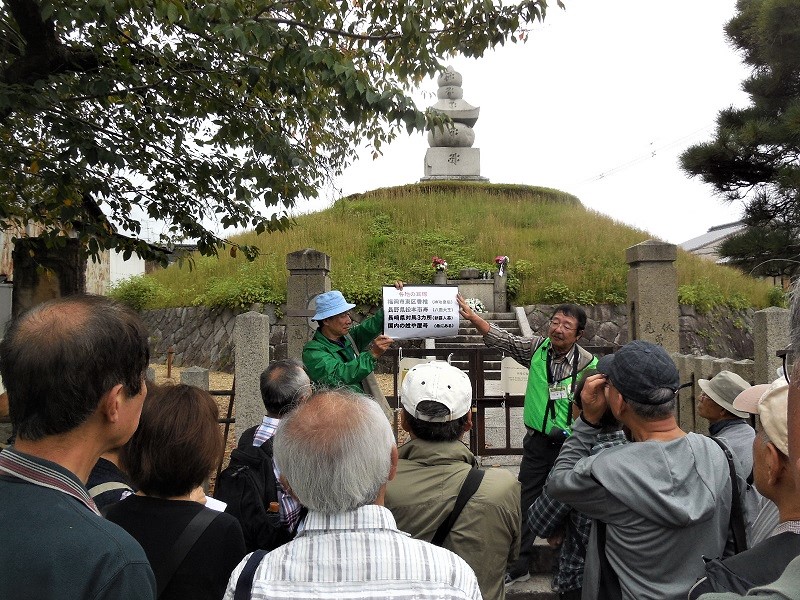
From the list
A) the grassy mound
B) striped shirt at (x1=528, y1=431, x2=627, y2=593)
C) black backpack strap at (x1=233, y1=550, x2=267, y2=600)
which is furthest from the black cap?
the grassy mound

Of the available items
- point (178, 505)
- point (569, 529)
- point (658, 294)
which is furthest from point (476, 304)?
point (178, 505)

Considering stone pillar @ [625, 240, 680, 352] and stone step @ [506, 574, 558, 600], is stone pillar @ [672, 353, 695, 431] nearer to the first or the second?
stone pillar @ [625, 240, 680, 352]

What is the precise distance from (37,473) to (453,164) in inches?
940

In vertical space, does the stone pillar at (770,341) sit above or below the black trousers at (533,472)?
above

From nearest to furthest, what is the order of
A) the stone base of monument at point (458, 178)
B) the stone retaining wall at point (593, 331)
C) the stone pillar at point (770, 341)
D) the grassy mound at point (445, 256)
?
the stone pillar at point (770, 341) → the stone retaining wall at point (593, 331) → the grassy mound at point (445, 256) → the stone base of monument at point (458, 178)

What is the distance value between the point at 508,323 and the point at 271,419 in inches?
483

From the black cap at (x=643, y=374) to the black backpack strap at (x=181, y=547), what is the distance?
136 cm

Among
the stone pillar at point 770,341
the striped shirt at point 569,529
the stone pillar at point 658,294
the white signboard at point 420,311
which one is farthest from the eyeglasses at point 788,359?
the stone pillar at point 658,294

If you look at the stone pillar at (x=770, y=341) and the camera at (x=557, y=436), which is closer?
the camera at (x=557, y=436)

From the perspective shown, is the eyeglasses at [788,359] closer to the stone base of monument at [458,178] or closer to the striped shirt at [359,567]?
the striped shirt at [359,567]

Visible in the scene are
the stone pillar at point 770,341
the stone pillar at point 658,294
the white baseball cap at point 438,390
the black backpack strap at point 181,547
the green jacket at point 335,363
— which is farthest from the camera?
the stone pillar at point 658,294

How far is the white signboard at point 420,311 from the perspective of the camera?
4.31 meters

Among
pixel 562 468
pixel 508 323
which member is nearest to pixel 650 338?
pixel 562 468

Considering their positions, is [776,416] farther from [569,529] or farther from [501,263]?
[501,263]
